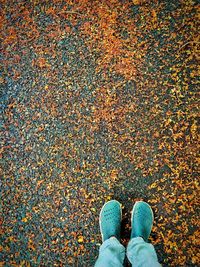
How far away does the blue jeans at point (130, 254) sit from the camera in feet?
5.65

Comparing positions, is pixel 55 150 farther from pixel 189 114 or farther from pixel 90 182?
pixel 189 114

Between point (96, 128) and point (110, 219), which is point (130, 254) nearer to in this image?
point (110, 219)

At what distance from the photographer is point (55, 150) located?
2213 millimetres

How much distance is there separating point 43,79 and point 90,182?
95 centimetres

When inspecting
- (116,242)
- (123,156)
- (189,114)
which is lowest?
(116,242)

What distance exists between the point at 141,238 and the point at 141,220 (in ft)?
0.40

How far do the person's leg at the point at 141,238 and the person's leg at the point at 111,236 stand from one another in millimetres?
84

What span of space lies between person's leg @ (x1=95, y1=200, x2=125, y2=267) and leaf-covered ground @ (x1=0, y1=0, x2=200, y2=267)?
0.08 meters

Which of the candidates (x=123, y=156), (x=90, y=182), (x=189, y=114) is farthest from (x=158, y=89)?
(x=90, y=182)

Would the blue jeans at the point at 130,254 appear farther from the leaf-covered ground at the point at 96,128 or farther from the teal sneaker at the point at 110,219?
the leaf-covered ground at the point at 96,128

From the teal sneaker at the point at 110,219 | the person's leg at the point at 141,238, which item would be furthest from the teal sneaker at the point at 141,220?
the teal sneaker at the point at 110,219

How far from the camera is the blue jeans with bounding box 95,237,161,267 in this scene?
5.65 feet

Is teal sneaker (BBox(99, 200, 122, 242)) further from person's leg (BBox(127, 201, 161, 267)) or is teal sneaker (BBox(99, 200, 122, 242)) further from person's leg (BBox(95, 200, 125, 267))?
person's leg (BBox(127, 201, 161, 267))

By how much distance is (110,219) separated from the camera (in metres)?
1.99
